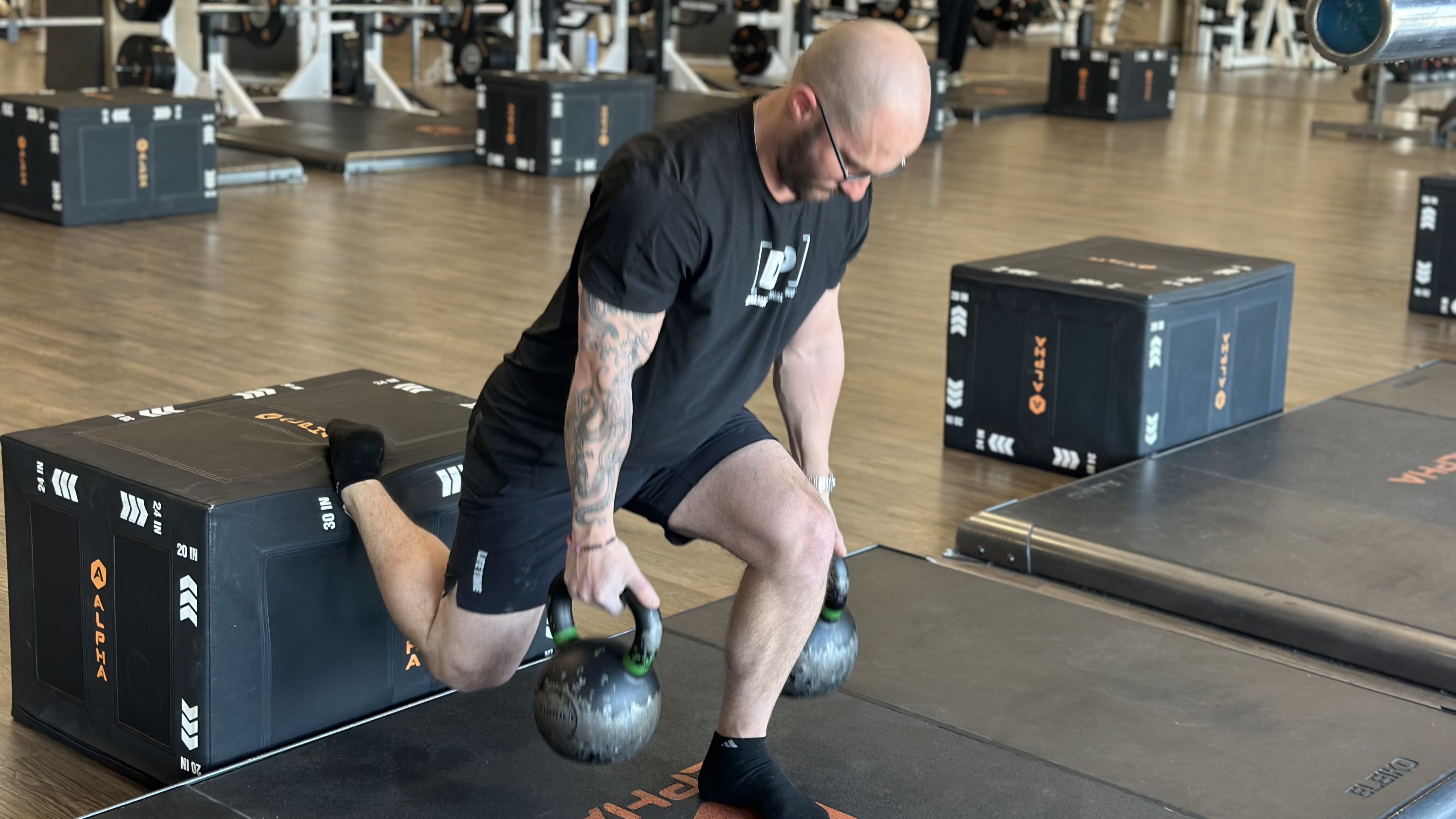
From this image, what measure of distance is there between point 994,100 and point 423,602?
346 inches

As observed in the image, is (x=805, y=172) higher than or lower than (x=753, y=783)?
higher

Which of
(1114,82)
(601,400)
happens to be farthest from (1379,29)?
(1114,82)

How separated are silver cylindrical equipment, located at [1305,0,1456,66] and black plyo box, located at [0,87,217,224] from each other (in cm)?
464

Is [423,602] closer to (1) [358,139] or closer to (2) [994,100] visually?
(1) [358,139]

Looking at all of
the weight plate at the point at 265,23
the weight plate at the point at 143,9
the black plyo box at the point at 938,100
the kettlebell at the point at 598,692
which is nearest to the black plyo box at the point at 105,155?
the weight plate at the point at 143,9

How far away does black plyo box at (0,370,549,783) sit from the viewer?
6.27 feet

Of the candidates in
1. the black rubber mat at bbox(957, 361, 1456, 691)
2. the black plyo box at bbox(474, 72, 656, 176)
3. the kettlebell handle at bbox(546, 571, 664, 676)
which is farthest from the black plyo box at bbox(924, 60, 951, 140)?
the kettlebell handle at bbox(546, 571, 664, 676)

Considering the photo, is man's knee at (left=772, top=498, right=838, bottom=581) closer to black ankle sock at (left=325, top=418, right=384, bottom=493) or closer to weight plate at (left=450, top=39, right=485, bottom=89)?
black ankle sock at (left=325, top=418, right=384, bottom=493)

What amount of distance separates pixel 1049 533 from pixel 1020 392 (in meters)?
0.64

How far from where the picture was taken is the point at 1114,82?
9.89 metres

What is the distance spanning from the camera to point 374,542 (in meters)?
1.98

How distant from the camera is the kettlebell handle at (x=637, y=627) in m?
1.67

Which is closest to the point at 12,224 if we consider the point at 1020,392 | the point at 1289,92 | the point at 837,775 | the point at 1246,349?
the point at 1020,392

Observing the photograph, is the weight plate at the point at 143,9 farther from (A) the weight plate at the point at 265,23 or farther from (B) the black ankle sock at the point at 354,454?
(B) the black ankle sock at the point at 354,454
